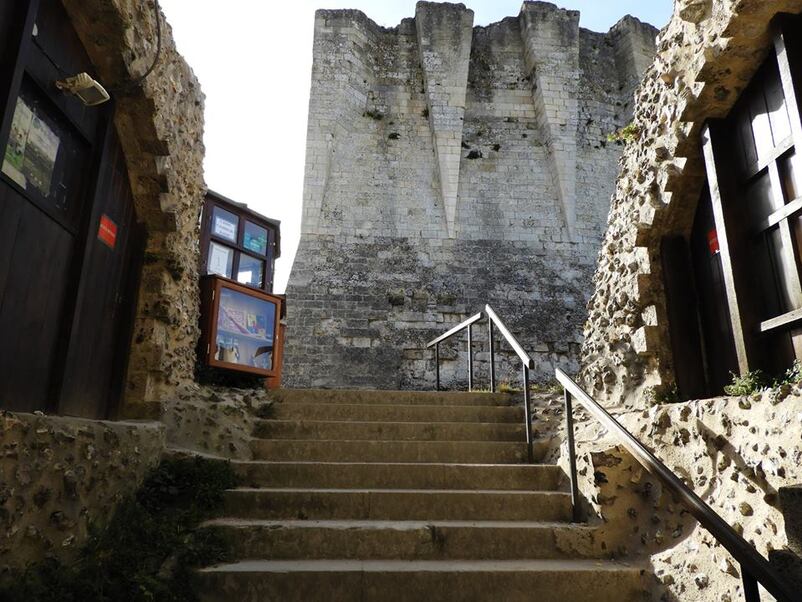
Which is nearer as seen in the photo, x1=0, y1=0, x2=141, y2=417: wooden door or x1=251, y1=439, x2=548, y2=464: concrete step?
x1=0, y1=0, x2=141, y2=417: wooden door

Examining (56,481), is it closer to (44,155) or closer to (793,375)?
(44,155)

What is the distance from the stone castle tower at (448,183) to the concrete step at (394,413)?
4.74 metres

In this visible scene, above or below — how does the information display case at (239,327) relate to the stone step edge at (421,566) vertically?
above

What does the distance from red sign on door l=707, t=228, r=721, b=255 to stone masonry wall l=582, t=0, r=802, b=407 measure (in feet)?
0.83

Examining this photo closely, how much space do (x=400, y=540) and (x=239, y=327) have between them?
3.19 m

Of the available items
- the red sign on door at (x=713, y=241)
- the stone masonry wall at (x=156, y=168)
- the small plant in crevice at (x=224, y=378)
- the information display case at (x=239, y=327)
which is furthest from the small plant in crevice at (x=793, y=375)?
the information display case at (x=239, y=327)

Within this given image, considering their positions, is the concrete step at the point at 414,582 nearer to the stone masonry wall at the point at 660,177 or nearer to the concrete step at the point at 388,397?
the stone masonry wall at the point at 660,177

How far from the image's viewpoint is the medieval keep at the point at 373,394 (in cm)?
235

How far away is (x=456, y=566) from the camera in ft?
8.73

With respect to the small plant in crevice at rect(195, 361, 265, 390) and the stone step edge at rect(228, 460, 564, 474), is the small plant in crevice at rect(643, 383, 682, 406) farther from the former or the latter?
the small plant in crevice at rect(195, 361, 265, 390)

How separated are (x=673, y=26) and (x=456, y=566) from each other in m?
3.56

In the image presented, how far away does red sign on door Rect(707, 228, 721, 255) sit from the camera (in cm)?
344

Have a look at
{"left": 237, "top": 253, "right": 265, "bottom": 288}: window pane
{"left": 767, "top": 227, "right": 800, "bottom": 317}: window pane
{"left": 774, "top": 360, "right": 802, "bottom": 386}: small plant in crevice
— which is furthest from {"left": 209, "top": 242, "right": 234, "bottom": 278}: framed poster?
{"left": 774, "top": 360, "right": 802, "bottom": 386}: small plant in crevice

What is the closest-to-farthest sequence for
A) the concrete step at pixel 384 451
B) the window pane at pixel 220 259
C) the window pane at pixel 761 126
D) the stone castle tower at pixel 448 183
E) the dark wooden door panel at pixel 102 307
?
the window pane at pixel 761 126
the dark wooden door panel at pixel 102 307
the concrete step at pixel 384 451
the window pane at pixel 220 259
the stone castle tower at pixel 448 183
